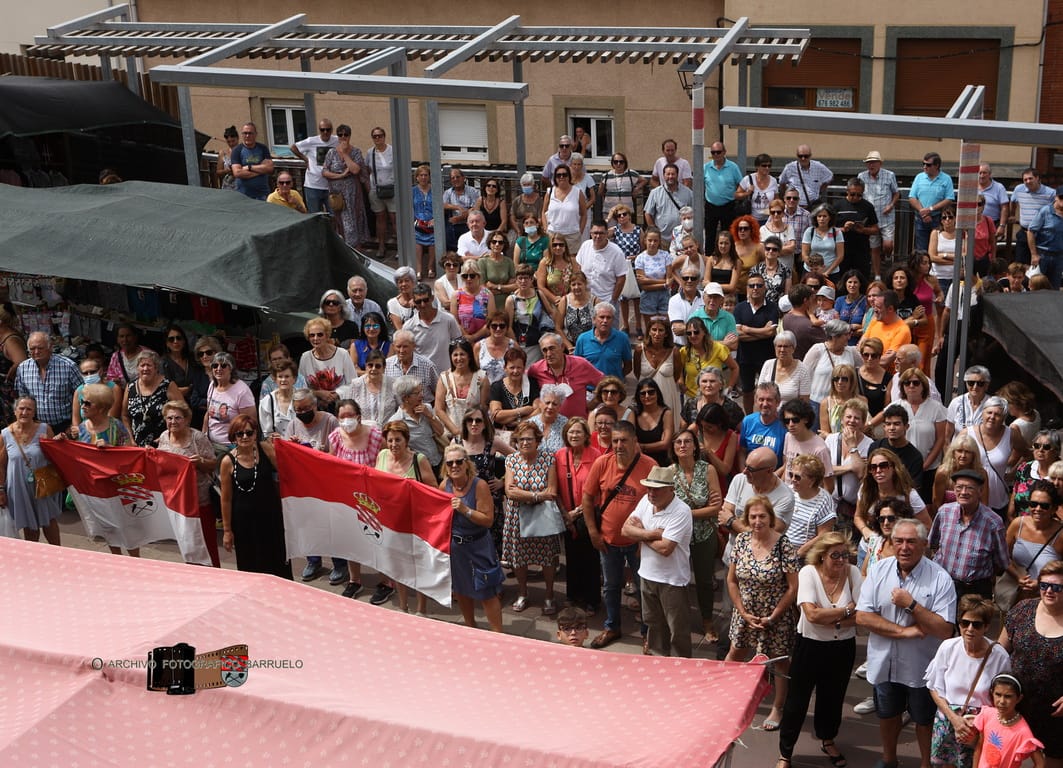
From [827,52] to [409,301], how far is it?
39.5 feet

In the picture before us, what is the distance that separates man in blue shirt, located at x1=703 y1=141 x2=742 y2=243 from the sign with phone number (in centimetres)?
710

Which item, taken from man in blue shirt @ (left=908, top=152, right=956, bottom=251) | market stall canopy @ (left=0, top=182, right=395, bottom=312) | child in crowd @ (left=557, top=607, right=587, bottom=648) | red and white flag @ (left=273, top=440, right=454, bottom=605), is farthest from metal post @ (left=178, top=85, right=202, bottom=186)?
child in crowd @ (left=557, top=607, right=587, bottom=648)

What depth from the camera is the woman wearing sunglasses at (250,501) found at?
9.88 m

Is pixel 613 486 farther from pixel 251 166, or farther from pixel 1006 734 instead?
pixel 251 166

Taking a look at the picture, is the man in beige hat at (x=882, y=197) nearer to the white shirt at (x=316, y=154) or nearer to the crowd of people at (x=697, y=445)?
the crowd of people at (x=697, y=445)

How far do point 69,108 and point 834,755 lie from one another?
13.6 m

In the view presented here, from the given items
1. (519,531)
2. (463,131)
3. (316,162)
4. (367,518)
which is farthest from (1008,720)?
(463,131)

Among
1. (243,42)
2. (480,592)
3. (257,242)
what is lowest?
(480,592)

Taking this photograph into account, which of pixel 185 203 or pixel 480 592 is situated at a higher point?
pixel 185 203

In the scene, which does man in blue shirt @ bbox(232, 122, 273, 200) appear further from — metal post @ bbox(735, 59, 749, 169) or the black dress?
the black dress

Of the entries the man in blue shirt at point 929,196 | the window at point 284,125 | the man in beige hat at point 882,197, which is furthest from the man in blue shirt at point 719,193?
the window at point 284,125

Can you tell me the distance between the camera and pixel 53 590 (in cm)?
754

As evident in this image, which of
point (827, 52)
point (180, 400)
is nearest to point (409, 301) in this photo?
point (180, 400)

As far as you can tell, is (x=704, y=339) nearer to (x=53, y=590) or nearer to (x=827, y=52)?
(x=53, y=590)
